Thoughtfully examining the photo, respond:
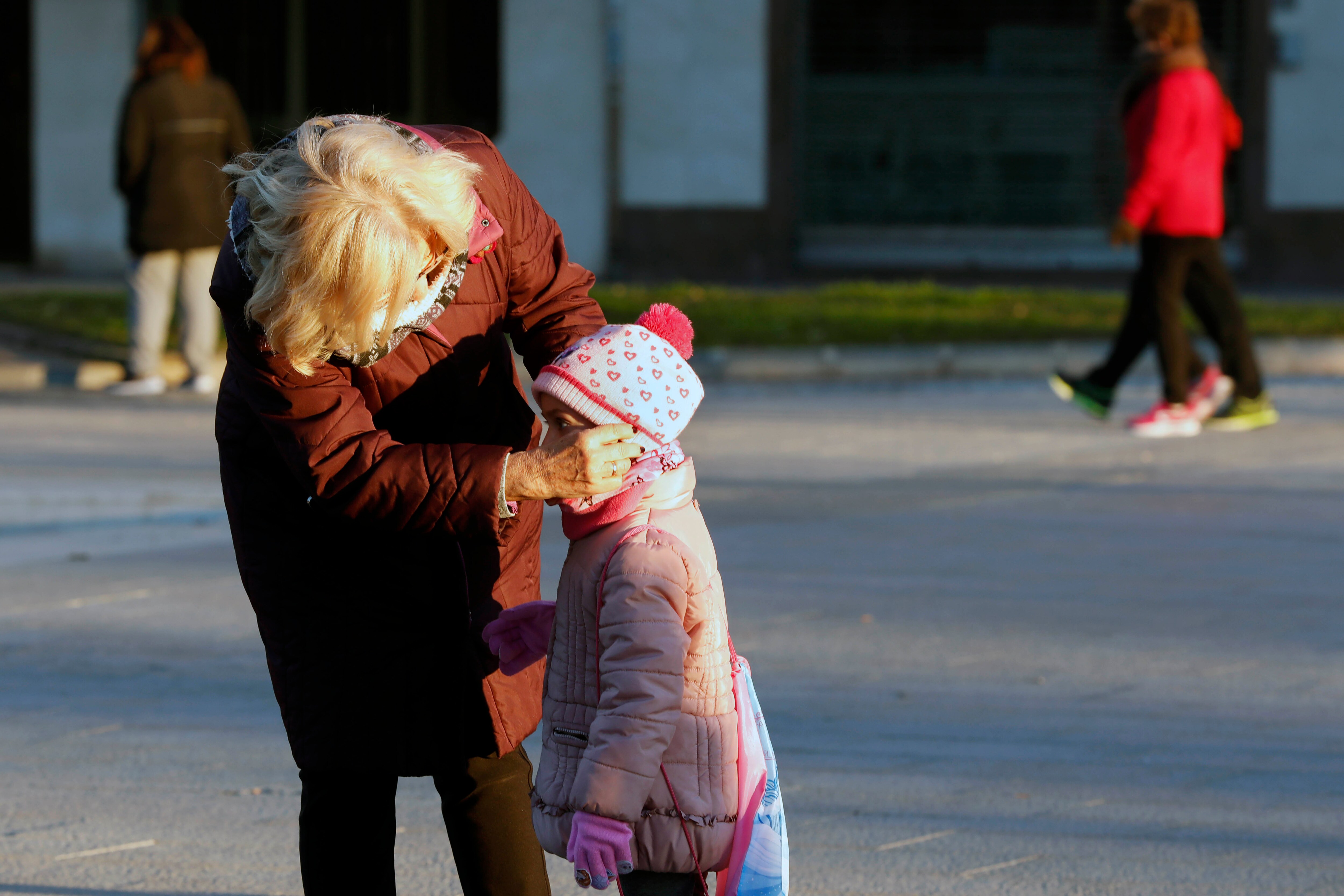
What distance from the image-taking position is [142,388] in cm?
1117

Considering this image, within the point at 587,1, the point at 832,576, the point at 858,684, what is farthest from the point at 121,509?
the point at 587,1

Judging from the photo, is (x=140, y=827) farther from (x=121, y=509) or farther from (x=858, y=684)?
(x=121, y=509)

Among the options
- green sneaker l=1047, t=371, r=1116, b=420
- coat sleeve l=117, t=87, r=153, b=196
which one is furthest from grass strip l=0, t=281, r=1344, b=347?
green sneaker l=1047, t=371, r=1116, b=420

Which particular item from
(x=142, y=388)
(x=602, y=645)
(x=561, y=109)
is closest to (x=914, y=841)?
(x=602, y=645)

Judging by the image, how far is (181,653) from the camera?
5422 mm

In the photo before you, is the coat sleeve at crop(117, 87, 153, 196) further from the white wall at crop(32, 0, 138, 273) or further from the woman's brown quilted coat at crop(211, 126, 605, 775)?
the woman's brown quilted coat at crop(211, 126, 605, 775)

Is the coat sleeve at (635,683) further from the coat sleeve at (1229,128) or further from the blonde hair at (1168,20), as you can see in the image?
the coat sleeve at (1229,128)

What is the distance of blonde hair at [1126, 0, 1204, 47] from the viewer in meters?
9.40

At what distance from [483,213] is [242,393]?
1.43 ft

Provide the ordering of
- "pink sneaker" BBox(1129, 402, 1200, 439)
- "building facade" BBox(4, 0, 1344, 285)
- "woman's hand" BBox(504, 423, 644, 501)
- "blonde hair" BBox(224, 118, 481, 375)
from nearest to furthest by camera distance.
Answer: "blonde hair" BBox(224, 118, 481, 375), "woman's hand" BBox(504, 423, 644, 501), "pink sneaker" BBox(1129, 402, 1200, 439), "building facade" BBox(4, 0, 1344, 285)

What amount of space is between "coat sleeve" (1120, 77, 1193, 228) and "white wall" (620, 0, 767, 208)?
9393 mm

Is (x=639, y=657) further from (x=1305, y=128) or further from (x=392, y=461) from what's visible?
(x=1305, y=128)

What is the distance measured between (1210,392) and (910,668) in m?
4.94

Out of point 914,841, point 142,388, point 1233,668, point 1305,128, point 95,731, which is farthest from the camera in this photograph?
point 1305,128
